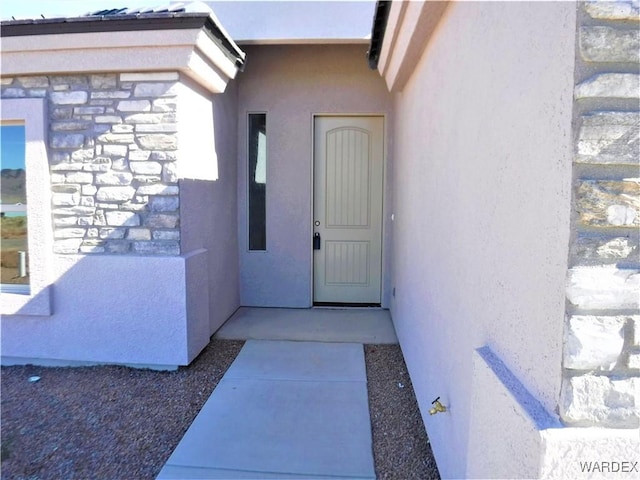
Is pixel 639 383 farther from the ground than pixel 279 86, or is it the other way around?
pixel 279 86

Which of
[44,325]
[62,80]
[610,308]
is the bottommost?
[44,325]

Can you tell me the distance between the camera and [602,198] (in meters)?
1.12

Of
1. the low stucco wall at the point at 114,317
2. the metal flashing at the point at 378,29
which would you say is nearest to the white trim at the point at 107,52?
the metal flashing at the point at 378,29

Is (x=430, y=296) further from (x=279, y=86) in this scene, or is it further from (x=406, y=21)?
(x=279, y=86)

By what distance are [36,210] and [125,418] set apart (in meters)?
2.34

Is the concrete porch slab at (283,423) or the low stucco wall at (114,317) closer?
the concrete porch slab at (283,423)

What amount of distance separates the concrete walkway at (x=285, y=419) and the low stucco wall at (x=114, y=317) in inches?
30.7

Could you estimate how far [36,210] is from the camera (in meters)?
4.24

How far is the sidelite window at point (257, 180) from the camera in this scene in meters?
6.23

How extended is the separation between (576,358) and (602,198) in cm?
44

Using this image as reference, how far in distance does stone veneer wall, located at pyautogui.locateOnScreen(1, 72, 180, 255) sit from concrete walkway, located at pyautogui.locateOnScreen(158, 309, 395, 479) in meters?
1.56

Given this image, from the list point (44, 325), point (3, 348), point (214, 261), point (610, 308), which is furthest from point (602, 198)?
point (3, 348)

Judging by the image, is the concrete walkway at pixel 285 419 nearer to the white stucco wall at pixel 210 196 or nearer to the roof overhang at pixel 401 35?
the white stucco wall at pixel 210 196

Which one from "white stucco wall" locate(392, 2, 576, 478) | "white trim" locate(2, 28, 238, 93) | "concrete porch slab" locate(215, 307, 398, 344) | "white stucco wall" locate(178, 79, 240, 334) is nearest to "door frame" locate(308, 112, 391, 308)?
"concrete porch slab" locate(215, 307, 398, 344)
